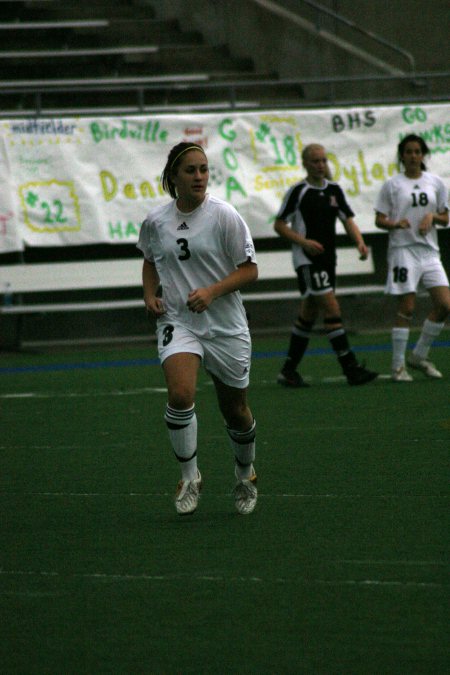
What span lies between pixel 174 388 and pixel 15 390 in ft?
23.1

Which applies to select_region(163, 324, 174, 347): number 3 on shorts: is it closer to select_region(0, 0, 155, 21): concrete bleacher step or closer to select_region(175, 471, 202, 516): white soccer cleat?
select_region(175, 471, 202, 516): white soccer cleat

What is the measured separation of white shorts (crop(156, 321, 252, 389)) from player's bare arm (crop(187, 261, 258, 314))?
0.79ft

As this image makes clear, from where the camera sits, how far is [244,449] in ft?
22.3

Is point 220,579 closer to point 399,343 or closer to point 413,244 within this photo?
point 399,343

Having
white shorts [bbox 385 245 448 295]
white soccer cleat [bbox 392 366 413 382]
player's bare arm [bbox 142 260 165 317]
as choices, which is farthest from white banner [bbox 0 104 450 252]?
player's bare arm [bbox 142 260 165 317]

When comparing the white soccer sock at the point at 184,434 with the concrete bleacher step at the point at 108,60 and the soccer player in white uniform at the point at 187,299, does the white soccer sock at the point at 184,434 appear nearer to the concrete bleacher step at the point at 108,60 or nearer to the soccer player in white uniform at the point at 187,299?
the soccer player in white uniform at the point at 187,299

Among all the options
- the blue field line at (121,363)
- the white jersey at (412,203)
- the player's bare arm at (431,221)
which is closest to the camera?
the player's bare arm at (431,221)

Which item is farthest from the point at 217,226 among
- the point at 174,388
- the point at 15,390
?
the point at 15,390

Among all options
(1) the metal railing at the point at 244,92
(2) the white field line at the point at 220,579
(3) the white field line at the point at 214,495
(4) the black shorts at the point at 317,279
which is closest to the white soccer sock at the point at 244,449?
(3) the white field line at the point at 214,495

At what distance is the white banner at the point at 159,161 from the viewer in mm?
17391

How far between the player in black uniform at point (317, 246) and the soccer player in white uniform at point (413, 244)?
350 mm

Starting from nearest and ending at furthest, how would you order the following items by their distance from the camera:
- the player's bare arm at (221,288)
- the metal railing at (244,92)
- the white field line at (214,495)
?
the player's bare arm at (221,288)
the white field line at (214,495)
the metal railing at (244,92)

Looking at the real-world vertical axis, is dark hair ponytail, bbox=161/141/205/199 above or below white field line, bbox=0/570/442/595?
above

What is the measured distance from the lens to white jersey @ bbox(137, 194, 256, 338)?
656cm
